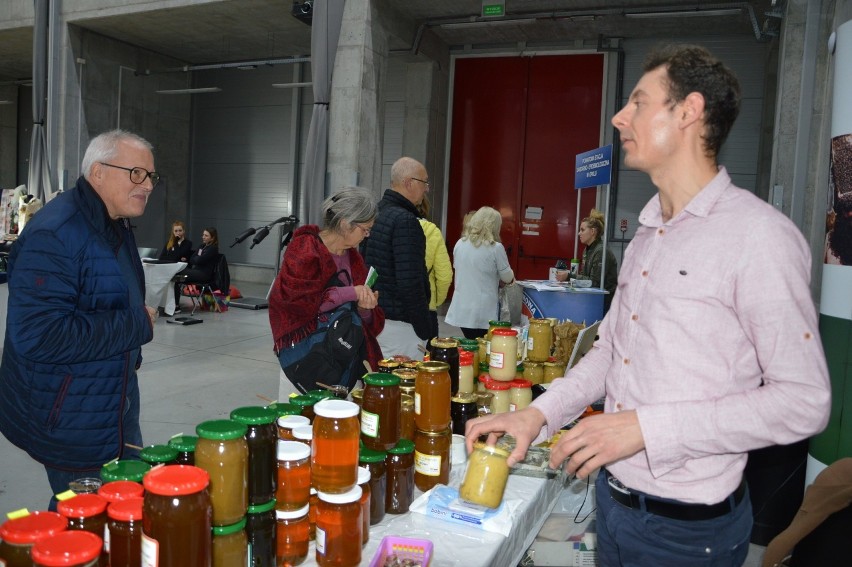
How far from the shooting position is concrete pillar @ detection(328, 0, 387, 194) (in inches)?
334

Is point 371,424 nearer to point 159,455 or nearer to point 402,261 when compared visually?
point 159,455

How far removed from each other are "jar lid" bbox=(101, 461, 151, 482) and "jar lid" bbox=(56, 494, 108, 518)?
9cm

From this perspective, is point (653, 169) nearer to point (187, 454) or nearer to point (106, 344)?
point (187, 454)

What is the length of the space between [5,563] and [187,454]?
0.40 metres

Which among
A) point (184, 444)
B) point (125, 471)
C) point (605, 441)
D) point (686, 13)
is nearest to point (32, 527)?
point (125, 471)

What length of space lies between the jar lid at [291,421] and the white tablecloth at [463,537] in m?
0.29

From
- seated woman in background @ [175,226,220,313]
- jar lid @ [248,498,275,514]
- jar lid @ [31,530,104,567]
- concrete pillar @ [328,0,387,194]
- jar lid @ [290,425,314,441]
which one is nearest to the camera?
jar lid @ [31,530,104,567]

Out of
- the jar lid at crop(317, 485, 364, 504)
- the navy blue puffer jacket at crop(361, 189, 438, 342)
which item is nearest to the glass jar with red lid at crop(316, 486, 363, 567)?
the jar lid at crop(317, 485, 364, 504)

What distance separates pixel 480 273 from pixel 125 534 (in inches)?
169

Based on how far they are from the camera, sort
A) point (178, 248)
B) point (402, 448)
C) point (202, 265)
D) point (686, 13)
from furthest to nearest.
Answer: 1. point (178, 248)
2. point (202, 265)
3. point (686, 13)
4. point (402, 448)

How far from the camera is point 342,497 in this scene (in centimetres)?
140

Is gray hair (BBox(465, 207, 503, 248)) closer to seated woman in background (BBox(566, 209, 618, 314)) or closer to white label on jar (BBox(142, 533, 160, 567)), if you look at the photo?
seated woman in background (BBox(566, 209, 618, 314))

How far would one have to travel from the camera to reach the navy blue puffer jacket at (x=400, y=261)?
11.6ft

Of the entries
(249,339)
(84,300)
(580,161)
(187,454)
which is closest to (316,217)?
(249,339)
